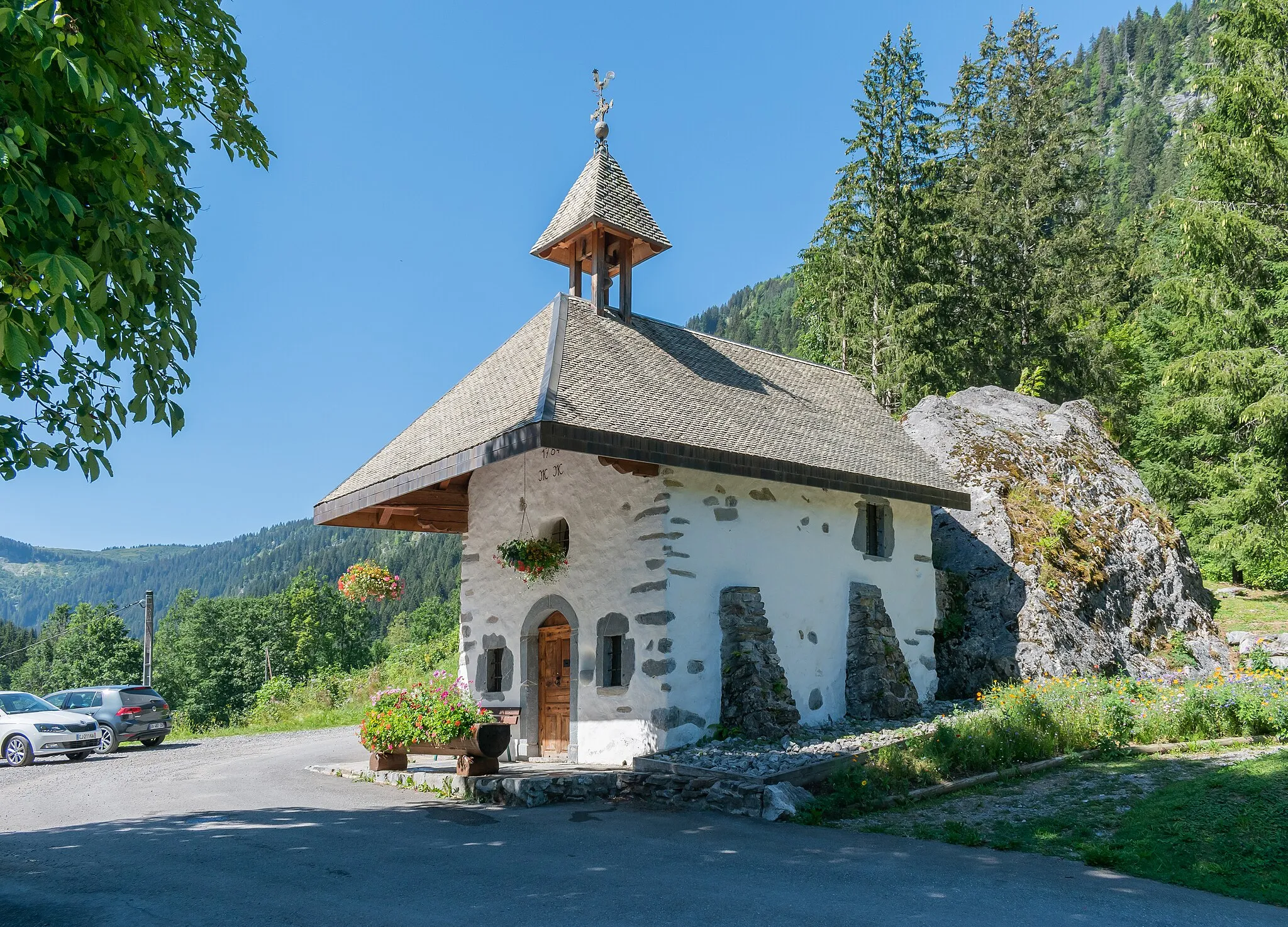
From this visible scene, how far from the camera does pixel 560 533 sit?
39.7 ft

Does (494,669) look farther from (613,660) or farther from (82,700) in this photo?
(82,700)

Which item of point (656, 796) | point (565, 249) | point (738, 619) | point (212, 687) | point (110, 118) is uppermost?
point (565, 249)

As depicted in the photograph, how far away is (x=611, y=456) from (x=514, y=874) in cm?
439

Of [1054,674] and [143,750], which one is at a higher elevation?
[1054,674]

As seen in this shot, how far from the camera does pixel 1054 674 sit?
13.5 metres

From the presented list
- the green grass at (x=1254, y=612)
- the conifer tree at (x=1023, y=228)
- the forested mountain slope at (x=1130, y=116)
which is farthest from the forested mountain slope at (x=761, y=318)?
the green grass at (x=1254, y=612)

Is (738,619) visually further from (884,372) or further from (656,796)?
(884,372)

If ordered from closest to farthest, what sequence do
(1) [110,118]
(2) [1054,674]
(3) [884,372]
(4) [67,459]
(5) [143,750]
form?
(1) [110,118] → (4) [67,459] → (2) [1054,674] → (5) [143,750] → (3) [884,372]

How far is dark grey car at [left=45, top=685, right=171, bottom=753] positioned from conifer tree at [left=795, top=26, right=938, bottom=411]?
65.6 feet

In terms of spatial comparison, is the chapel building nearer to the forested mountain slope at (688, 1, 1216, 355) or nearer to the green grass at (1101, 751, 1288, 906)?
the green grass at (1101, 751, 1288, 906)

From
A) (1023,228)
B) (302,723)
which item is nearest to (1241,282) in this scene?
(1023,228)

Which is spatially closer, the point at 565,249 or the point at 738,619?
the point at 738,619

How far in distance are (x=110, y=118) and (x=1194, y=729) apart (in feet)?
38.4

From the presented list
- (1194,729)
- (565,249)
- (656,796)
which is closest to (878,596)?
(1194,729)
